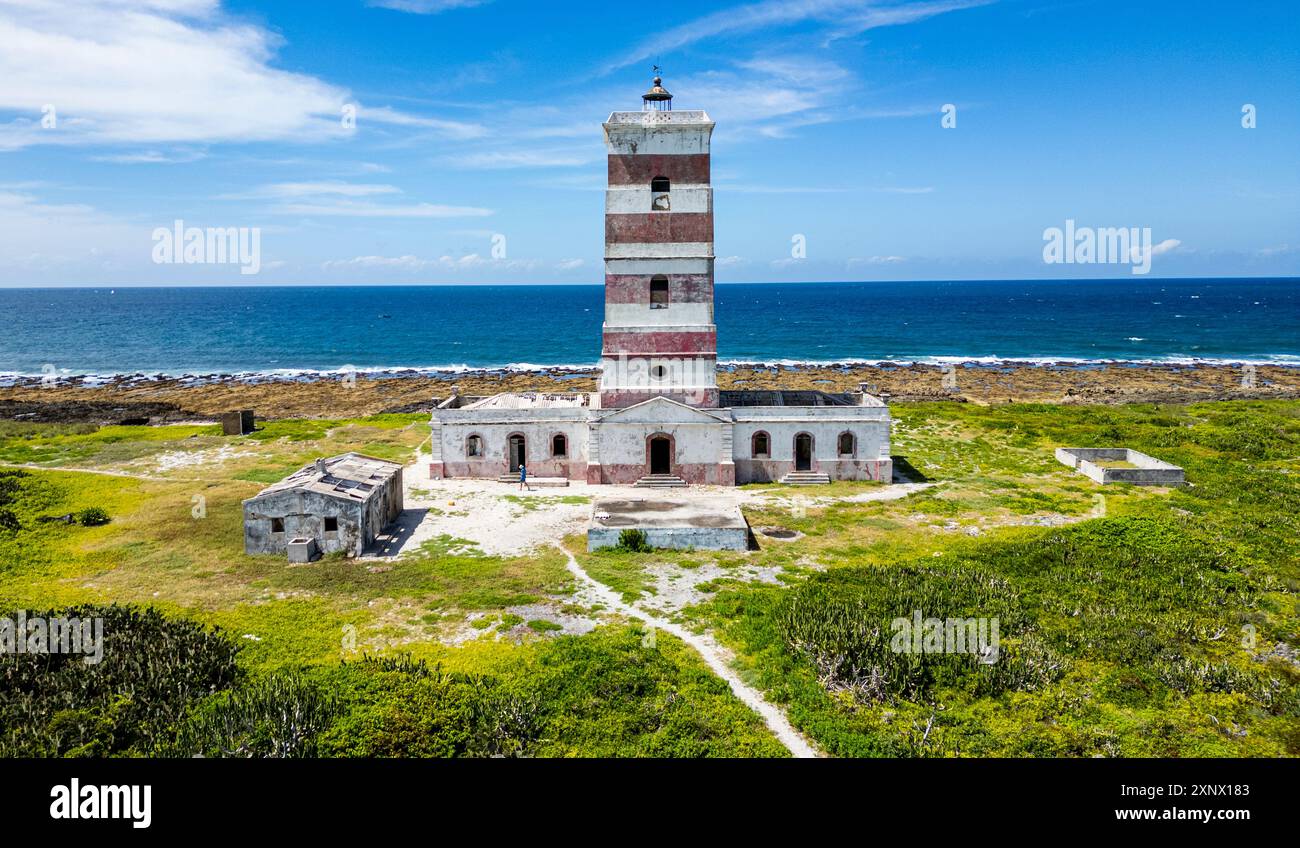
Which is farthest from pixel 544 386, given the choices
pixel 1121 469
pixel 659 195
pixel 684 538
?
pixel 1121 469

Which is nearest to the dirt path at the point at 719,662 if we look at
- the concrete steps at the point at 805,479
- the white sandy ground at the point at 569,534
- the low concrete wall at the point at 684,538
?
the white sandy ground at the point at 569,534

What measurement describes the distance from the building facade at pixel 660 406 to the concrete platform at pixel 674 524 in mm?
4832

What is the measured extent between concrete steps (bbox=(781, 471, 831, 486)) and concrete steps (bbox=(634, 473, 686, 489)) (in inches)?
181

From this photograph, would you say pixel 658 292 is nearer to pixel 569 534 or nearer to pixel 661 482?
pixel 661 482

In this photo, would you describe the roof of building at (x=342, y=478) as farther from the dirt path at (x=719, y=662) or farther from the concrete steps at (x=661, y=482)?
the concrete steps at (x=661, y=482)

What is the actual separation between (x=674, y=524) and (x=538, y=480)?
377 inches

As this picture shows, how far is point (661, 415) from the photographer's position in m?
33.4

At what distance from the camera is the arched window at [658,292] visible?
33.3 metres

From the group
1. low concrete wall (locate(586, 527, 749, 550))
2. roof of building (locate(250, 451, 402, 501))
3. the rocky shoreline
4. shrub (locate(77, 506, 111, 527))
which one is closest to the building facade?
roof of building (locate(250, 451, 402, 501))

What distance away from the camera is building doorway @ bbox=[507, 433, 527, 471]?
3484 centimetres

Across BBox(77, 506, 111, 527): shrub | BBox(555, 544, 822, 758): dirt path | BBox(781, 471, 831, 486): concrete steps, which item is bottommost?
BBox(555, 544, 822, 758): dirt path

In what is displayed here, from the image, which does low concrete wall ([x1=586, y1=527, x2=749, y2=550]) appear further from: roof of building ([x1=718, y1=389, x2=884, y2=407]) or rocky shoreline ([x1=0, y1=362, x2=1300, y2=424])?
rocky shoreline ([x1=0, y1=362, x2=1300, y2=424])

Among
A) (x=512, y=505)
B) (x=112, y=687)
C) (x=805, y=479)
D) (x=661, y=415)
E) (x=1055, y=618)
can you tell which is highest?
(x=661, y=415)
